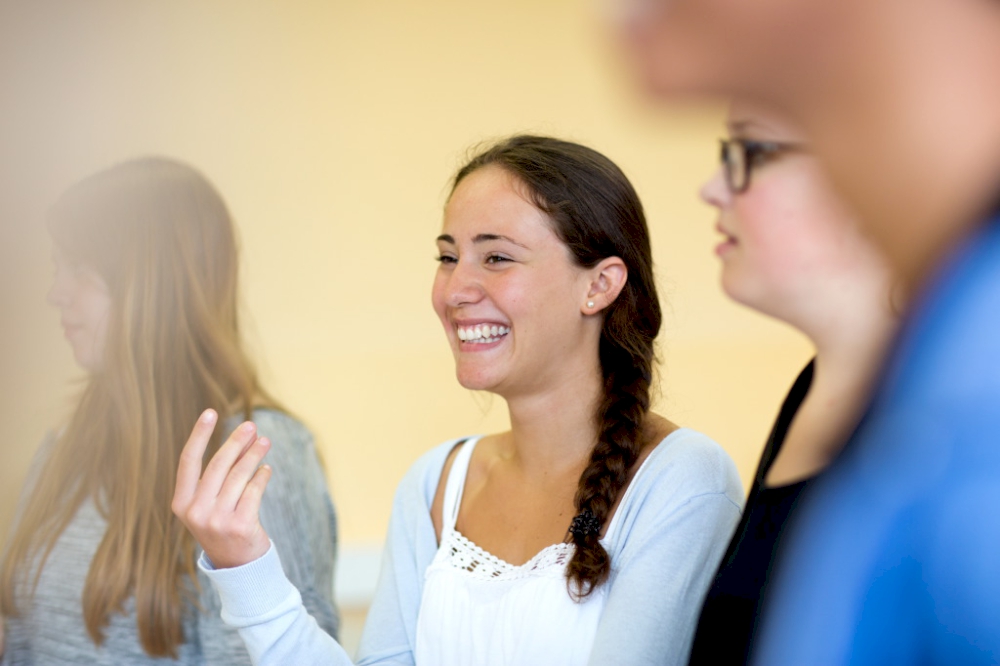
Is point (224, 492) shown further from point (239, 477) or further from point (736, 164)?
point (736, 164)

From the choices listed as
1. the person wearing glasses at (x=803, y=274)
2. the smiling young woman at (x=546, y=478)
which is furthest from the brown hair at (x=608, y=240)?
the person wearing glasses at (x=803, y=274)

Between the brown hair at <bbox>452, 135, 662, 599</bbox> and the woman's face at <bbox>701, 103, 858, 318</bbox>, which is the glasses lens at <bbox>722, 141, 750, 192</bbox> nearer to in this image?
the woman's face at <bbox>701, 103, 858, 318</bbox>

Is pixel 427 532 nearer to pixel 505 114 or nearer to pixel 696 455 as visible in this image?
pixel 696 455

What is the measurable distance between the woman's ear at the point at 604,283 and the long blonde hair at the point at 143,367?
0.59m

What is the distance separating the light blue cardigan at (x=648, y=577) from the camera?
1.03 meters

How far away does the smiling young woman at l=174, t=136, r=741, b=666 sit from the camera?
109cm

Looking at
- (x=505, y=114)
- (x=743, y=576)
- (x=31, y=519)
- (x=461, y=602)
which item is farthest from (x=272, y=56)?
Result: (x=743, y=576)

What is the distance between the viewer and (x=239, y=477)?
0.97 meters

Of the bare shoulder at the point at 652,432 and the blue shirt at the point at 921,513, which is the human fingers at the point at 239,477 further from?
the blue shirt at the point at 921,513

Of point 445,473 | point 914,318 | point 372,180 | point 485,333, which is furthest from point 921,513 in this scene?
point 372,180

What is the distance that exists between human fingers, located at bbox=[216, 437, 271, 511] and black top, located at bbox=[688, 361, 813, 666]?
20.4 inches

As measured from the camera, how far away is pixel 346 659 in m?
1.16

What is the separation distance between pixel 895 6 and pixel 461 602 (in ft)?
3.54

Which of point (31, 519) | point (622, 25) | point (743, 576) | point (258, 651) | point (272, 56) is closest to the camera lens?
point (622, 25)
